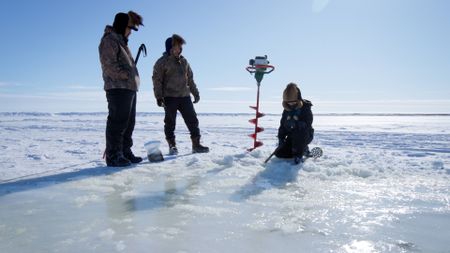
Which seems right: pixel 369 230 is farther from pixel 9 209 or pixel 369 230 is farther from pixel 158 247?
pixel 9 209

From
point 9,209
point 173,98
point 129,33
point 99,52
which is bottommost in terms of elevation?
point 9,209

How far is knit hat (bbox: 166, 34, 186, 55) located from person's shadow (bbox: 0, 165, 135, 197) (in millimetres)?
2074

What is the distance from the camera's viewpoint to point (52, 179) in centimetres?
359

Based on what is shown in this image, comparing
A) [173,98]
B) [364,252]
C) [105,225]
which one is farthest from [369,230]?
[173,98]

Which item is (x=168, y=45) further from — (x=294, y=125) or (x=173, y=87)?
(x=294, y=125)

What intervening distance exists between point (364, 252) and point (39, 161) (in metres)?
4.26

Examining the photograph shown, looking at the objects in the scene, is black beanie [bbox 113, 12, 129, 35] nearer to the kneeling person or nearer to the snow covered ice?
the snow covered ice

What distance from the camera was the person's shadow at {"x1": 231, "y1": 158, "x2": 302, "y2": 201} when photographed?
10.2 ft

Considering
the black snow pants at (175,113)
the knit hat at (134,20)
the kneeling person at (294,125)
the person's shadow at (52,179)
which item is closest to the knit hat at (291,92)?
the kneeling person at (294,125)

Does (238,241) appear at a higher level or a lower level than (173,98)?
lower

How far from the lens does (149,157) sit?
4.59 m

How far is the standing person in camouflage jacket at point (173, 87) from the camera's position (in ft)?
17.9

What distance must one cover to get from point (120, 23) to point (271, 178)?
8.20 ft

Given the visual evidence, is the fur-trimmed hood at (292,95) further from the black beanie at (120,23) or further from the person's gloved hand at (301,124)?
the black beanie at (120,23)
